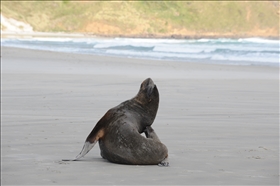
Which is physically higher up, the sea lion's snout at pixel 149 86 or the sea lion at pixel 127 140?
the sea lion's snout at pixel 149 86

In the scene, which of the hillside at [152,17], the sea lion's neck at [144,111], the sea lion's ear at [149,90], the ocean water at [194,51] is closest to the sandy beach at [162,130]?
the sea lion's neck at [144,111]

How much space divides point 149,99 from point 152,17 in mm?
109809

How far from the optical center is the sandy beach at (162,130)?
454 centimetres

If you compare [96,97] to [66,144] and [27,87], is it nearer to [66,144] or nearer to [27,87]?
[27,87]

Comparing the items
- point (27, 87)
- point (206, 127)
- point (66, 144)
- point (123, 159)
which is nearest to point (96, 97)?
point (27, 87)

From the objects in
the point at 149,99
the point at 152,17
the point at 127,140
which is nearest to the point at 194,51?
the point at 149,99

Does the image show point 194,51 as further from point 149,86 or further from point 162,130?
point 149,86

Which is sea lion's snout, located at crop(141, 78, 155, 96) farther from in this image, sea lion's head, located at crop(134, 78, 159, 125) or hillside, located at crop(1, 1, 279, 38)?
hillside, located at crop(1, 1, 279, 38)

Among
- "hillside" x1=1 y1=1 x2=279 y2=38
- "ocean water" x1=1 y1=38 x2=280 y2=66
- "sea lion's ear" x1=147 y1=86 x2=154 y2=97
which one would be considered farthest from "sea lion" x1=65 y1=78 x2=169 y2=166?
"hillside" x1=1 y1=1 x2=279 y2=38

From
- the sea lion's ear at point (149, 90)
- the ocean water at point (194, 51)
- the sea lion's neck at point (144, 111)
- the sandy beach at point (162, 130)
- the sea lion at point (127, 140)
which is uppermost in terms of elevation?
the sea lion's ear at point (149, 90)

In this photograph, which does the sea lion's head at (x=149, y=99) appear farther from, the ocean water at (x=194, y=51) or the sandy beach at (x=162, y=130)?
the ocean water at (x=194, y=51)

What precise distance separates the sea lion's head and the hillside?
8983 cm

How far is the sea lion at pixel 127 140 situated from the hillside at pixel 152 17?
8997cm

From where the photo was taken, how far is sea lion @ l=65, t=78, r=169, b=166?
193 inches
